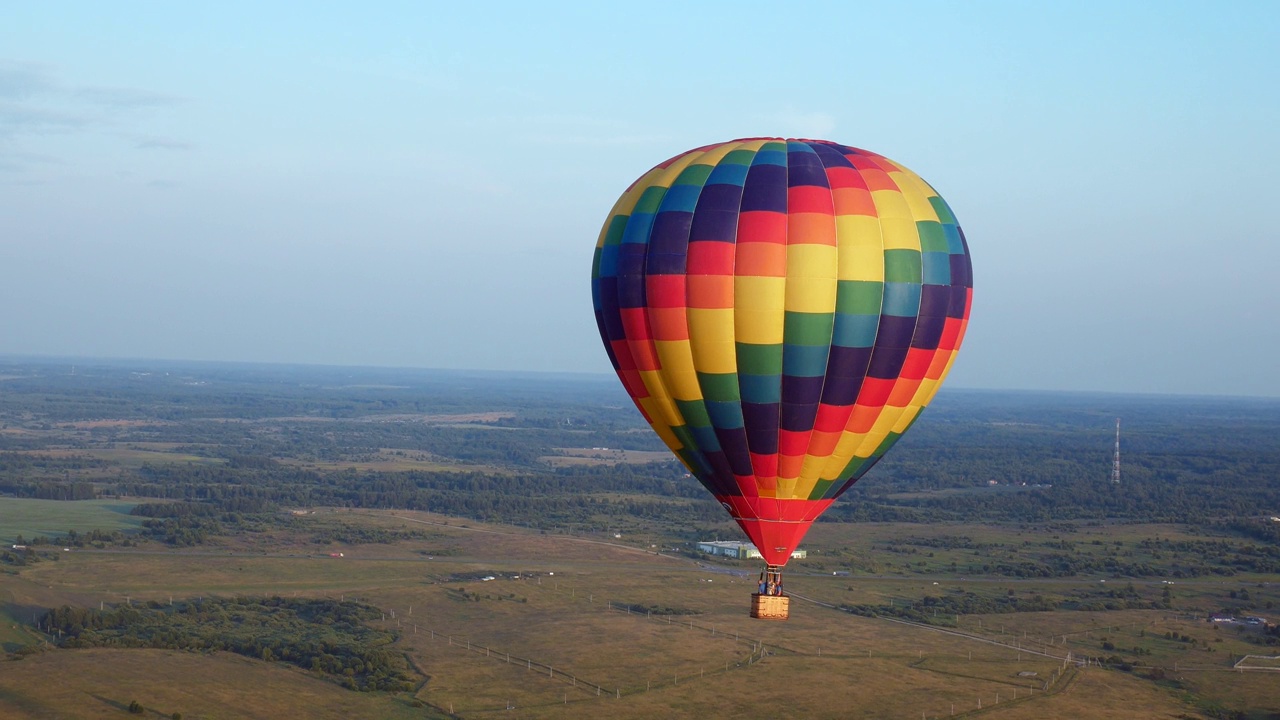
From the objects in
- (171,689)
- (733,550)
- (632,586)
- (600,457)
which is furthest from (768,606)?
(600,457)

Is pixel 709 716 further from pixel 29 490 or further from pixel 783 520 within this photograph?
pixel 29 490

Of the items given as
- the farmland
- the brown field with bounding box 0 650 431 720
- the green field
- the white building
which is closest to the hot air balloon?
the farmland

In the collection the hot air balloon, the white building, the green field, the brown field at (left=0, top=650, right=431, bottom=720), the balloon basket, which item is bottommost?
the brown field at (left=0, top=650, right=431, bottom=720)

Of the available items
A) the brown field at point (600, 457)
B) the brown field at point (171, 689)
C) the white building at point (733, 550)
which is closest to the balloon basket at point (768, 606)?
the brown field at point (171, 689)

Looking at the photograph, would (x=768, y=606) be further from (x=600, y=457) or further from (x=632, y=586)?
(x=600, y=457)

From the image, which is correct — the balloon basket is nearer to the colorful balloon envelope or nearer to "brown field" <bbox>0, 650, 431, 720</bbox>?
the colorful balloon envelope

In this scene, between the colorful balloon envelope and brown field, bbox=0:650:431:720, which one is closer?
the colorful balloon envelope
